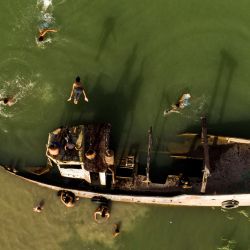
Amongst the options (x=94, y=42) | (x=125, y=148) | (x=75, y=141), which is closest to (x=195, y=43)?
(x=94, y=42)

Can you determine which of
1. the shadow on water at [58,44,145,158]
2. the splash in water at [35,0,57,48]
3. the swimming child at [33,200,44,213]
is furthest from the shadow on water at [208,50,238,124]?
the swimming child at [33,200,44,213]

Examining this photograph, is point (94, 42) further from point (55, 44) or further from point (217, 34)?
point (217, 34)

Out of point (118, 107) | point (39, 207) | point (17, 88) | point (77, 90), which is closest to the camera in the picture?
point (39, 207)

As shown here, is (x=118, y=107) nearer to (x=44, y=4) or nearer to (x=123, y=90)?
(x=123, y=90)

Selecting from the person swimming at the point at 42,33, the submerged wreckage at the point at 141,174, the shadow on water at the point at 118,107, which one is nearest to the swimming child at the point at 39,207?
the submerged wreckage at the point at 141,174

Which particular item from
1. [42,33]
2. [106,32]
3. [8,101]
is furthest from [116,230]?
[42,33]
